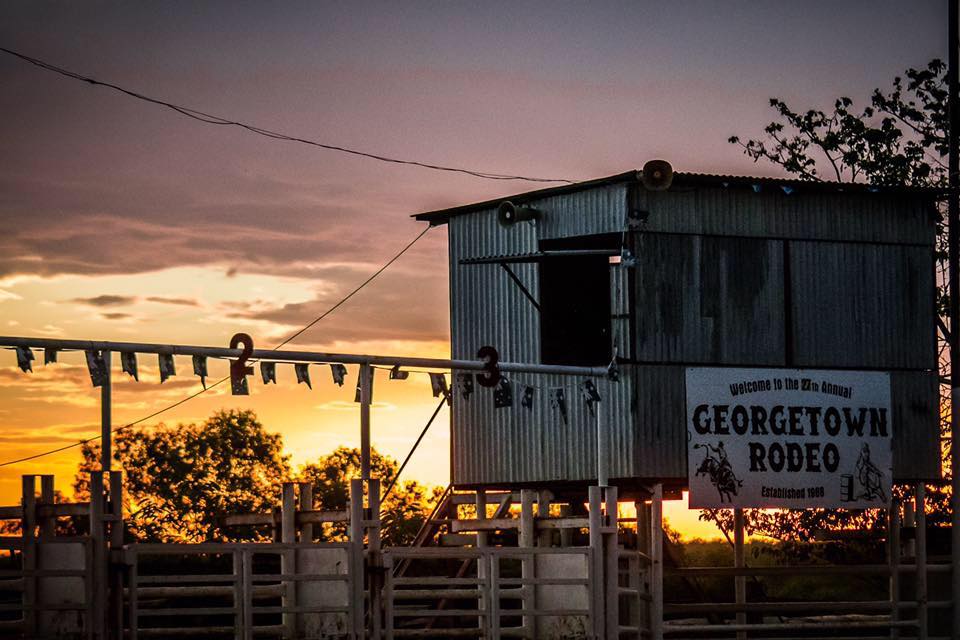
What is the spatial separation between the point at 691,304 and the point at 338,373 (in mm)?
7752

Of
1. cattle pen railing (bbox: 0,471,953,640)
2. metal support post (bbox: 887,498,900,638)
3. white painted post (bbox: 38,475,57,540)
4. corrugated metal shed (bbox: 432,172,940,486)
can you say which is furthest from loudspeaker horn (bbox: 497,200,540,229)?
white painted post (bbox: 38,475,57,540)

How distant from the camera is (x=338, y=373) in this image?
24828mm

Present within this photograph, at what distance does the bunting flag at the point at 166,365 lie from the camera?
22828 mm

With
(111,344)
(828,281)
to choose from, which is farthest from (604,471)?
(111,344)

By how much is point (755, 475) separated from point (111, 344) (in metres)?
13.1

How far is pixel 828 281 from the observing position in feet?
99.7

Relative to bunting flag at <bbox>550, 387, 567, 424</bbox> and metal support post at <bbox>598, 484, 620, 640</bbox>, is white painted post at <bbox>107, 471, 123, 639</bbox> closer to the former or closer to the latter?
metal support post at <bbox>598, 484, 620, 640</bbox>

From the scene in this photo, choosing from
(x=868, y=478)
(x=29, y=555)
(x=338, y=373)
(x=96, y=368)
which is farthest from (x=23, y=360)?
(x=868, y=478)

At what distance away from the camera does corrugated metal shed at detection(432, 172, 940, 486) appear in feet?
94.6

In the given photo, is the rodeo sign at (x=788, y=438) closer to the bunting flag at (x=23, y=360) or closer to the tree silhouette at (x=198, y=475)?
the bunting flag at (x=23, y=360)

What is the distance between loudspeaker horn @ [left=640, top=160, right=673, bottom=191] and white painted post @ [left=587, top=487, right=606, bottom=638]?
6287mm

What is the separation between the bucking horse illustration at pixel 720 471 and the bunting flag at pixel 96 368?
1183cm

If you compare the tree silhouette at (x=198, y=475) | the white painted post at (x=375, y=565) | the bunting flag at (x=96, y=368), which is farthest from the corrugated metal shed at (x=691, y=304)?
the tree silhouette at (x=198, y=475)

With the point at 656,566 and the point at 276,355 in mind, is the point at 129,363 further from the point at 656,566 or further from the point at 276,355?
the point at 656,566
